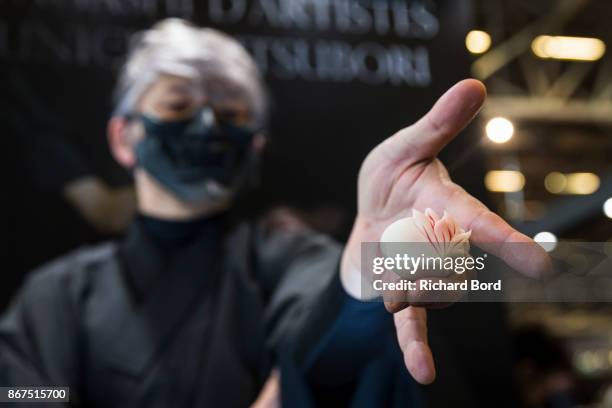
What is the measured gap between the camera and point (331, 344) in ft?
1.53

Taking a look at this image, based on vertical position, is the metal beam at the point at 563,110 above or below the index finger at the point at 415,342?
above

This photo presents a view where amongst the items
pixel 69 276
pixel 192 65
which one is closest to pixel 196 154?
pixel 192 65

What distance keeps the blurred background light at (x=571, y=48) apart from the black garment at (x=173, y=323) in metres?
0.25

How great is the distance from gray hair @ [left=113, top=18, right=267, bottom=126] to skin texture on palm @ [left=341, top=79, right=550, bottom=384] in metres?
0.41

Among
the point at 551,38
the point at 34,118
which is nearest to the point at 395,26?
the point at 551,38

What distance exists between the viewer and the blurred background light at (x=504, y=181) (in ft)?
1.49

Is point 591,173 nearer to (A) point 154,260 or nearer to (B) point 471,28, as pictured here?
(B) point 471,28

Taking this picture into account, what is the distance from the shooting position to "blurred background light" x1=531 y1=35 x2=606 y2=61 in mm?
508

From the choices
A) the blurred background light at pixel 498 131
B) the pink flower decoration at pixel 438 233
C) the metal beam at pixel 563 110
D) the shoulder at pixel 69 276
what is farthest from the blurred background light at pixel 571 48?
the shoulder at pixel 69 276

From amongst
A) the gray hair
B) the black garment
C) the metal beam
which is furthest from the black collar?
the metal beam

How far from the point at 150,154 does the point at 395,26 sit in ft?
1.30

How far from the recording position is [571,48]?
1.68 ft

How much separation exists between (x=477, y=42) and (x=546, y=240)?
156 millimetres

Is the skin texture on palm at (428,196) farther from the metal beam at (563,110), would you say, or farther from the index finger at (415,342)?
the metal beam at (563,110)
